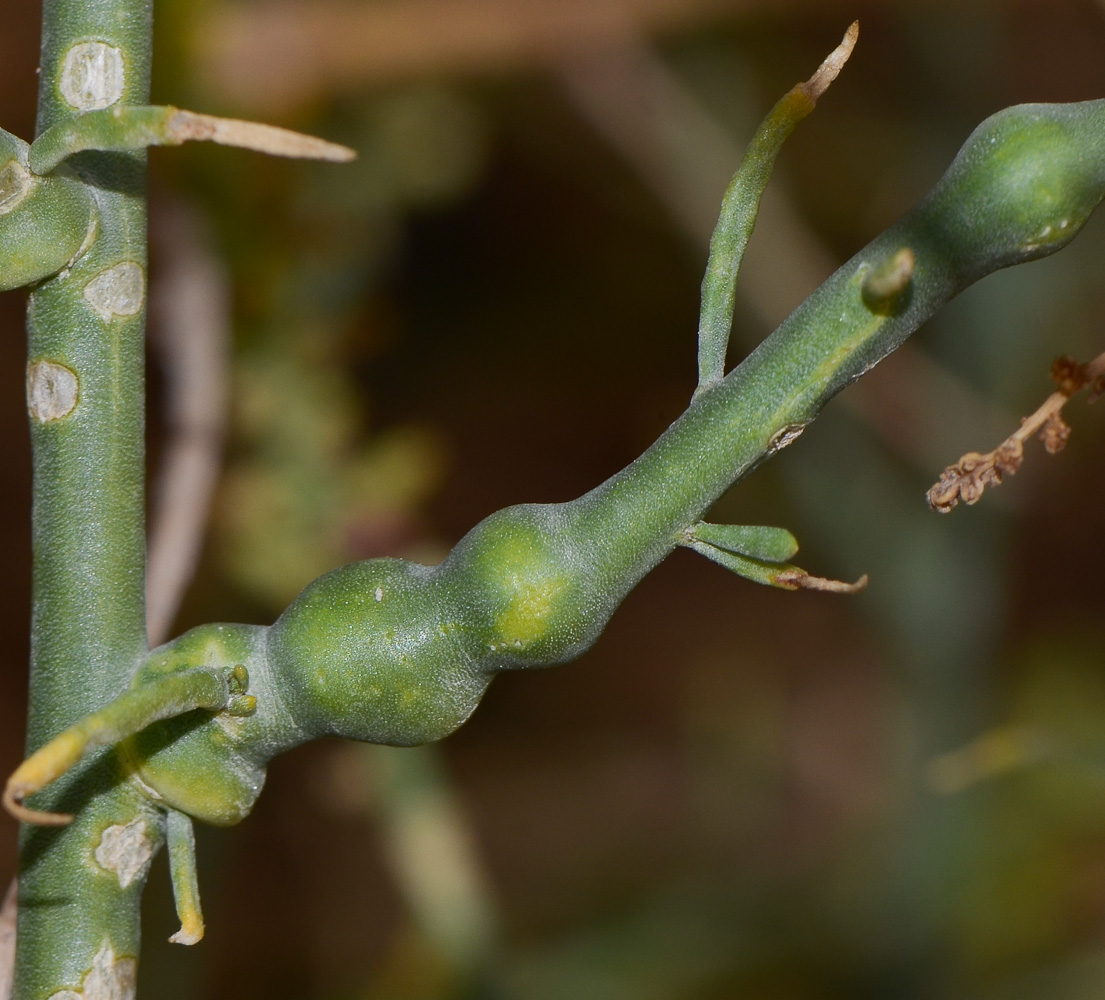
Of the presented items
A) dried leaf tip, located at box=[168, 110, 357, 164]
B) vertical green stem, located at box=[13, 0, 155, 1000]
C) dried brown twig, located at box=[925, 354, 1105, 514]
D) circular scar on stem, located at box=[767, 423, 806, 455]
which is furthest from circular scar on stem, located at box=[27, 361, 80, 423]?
dried brown twig, located at box=[925, 354, 1105, 514]

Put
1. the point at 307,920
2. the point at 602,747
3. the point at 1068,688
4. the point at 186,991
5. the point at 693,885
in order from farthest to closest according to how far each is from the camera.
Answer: the point at 602,747, the point at 307,920, the point at 1068,688, the point at 693,885, the point at 186,991

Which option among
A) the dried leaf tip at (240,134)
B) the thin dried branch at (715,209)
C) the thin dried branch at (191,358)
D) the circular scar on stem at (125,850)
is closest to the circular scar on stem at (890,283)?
the dried leaf tip at (240,134)

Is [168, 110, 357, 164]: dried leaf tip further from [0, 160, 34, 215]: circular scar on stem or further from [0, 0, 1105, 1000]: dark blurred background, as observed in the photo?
[0, 0, 1105, 1000]: dark blurred background

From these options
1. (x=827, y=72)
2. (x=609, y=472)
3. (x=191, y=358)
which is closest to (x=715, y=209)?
(x=191, y=358)

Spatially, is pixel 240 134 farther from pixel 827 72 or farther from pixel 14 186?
pixel 827 72

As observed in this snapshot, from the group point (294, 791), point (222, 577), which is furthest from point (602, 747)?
point (222, 577)

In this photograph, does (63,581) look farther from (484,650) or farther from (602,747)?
(602,747)
